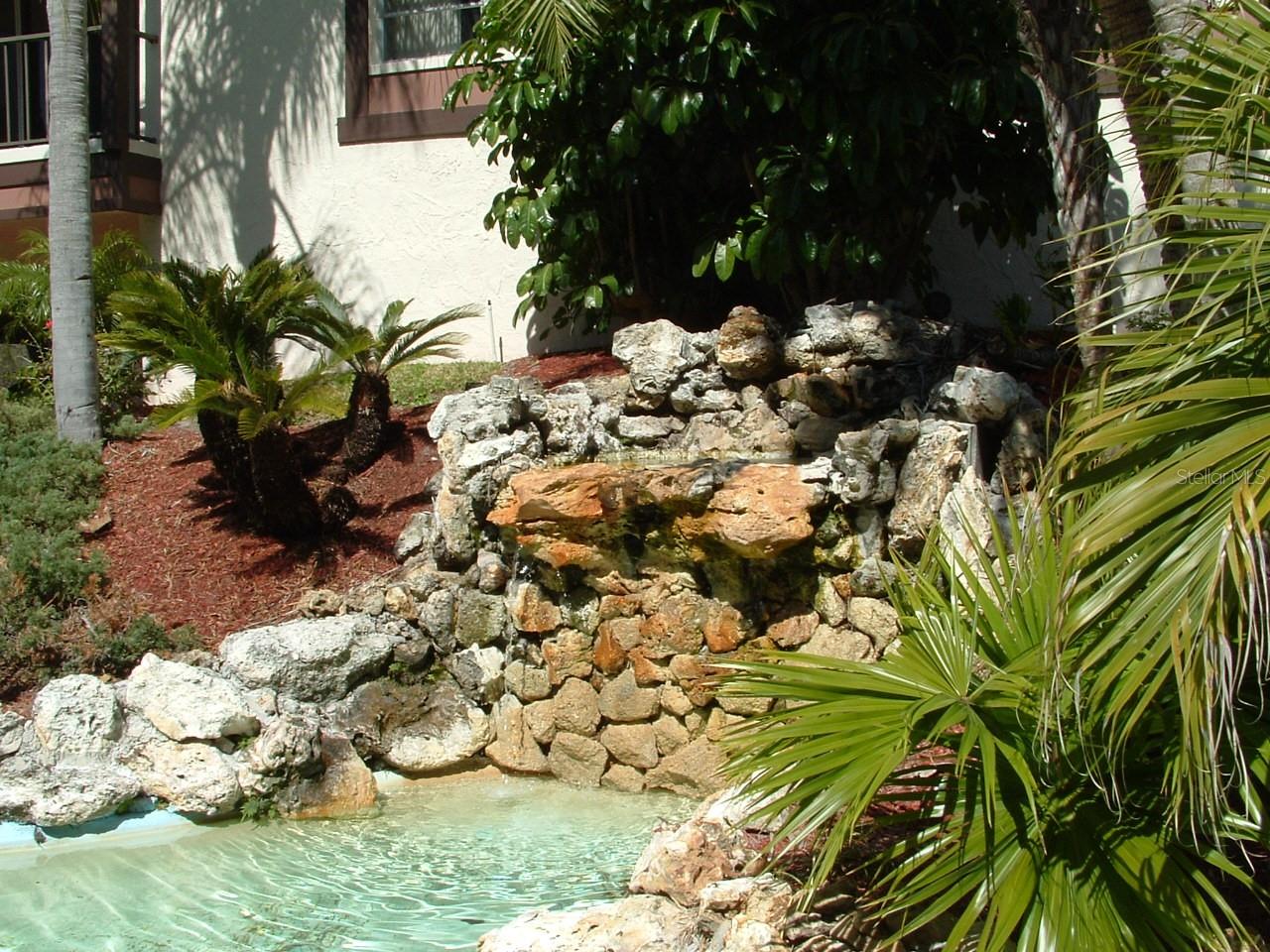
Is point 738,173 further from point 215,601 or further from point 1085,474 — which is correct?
point 1085,474

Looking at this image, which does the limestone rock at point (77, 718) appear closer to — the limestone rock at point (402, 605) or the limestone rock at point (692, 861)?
the limestone rock at point (402, 605)

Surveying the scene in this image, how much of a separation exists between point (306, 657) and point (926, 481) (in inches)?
146

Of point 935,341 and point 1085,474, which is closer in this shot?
point 1085,474

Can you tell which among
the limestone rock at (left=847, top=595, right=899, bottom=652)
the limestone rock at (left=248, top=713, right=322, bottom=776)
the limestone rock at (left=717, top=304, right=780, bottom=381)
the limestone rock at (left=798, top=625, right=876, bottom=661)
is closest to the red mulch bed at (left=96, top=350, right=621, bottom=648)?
the limestone rock at (left=248, top=713, right=322, bottom=776)

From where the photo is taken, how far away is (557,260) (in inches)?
377

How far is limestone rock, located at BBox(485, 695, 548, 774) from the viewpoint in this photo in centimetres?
734

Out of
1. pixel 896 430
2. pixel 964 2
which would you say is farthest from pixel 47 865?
pixel 964 2

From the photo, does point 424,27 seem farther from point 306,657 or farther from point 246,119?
point 306,657

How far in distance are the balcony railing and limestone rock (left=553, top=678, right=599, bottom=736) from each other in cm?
838

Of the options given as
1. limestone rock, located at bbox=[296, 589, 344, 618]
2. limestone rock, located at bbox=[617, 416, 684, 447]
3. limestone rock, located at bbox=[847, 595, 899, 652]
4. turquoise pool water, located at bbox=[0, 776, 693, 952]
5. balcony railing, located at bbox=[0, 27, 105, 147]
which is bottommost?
turquoise pool water, located at bbox=[0, 776, 693, 952]

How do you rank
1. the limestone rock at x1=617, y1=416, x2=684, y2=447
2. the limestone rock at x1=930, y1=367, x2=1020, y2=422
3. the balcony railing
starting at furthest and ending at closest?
the balcony railing → the limestone rock at x1=617, y1=416, x2=684, y2=447 → the limestone rock at x1=930, y1=367, x2=1020, y2=422

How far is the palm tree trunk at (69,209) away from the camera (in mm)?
10055

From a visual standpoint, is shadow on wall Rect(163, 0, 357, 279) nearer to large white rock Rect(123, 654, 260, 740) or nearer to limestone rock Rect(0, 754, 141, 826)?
large white rock Rect(123, 654, 260, 740)

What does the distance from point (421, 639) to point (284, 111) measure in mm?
6718
